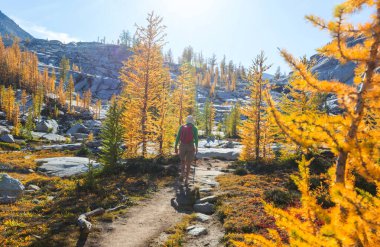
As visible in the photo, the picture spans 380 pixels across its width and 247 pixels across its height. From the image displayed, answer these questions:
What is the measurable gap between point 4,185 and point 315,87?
48.9 feet

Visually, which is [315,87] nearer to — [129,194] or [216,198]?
[216,198]

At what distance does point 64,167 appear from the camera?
2097 cm

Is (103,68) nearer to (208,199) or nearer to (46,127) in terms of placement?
(46,127)

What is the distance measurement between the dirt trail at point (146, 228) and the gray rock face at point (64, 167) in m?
10.0

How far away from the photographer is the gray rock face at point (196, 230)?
308 inches

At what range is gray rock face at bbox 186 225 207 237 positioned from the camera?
782 cm

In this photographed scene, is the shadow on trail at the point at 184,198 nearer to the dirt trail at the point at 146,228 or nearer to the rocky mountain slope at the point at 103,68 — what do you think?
the dirt trail at the point at 146,228

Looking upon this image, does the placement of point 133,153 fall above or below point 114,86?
below

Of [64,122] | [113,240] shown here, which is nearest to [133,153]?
[113,240]

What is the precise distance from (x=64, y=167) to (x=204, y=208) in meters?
15.0

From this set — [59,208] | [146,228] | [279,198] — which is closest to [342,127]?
[146,228]

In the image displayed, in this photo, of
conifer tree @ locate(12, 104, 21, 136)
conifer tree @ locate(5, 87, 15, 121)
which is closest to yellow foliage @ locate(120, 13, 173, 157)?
conifer tree @ locate(12, 104, 21, 136)

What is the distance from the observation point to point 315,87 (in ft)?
11.3

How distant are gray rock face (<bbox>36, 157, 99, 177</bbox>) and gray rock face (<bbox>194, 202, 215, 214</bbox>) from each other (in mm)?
10942
